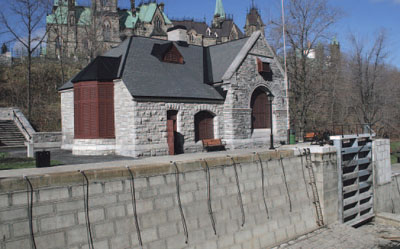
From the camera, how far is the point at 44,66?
4297 cm

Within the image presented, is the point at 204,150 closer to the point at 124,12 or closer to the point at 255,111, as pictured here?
the point at 255,111

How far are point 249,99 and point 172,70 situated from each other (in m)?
5.71

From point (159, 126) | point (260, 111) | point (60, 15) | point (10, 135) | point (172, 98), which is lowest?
point (10, 135)

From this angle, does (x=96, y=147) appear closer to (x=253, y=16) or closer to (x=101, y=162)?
(x=101, y=162)

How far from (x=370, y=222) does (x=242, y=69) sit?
12339 mm

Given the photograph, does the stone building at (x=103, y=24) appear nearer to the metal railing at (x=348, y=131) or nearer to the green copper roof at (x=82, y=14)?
the green copper roof at (x=82, y=14)

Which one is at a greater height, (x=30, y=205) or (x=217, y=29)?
(x=217, y=29)

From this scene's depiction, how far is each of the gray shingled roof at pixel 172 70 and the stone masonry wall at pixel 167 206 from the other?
8.42 meters

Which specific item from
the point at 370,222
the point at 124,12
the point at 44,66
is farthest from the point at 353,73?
the point at 124,12

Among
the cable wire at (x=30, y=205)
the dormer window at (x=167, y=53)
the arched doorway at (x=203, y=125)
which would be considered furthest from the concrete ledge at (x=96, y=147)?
the cable wire at (x=30, y=205)

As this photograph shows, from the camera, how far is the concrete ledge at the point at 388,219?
18859 millimetres

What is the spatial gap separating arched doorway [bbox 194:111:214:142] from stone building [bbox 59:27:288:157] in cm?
7

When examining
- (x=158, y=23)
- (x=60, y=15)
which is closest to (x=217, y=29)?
(x=158, y=23)

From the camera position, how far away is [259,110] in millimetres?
25203
